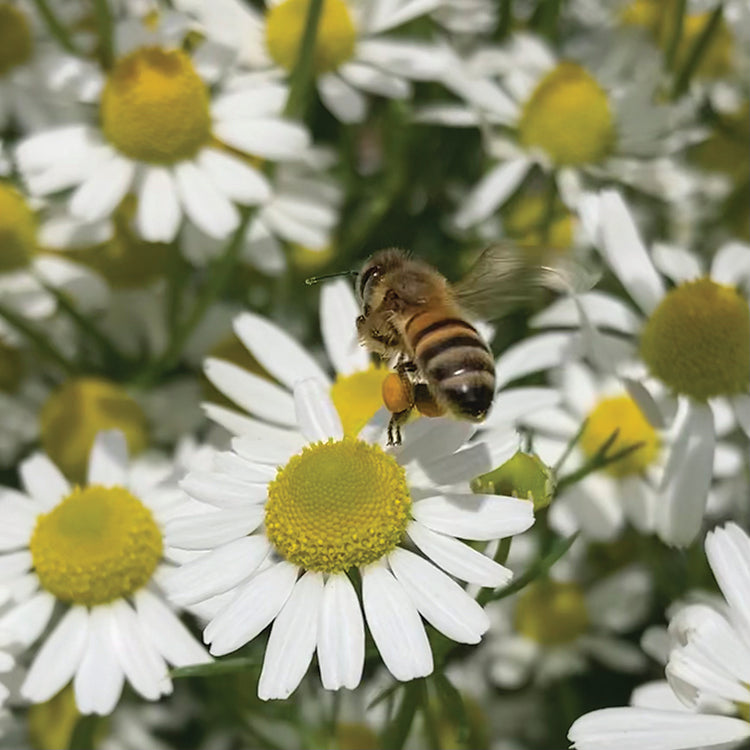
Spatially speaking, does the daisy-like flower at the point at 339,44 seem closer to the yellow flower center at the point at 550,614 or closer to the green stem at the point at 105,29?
the green stem at the point at 105,29

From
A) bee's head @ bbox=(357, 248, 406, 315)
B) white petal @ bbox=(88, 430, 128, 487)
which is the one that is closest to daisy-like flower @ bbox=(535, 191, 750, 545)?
bee's head @ bbox=(357, 248, 406, 315)

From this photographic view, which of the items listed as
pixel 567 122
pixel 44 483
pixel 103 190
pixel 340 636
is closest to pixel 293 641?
pixel 340 636

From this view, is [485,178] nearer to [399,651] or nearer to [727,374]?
[727,374]

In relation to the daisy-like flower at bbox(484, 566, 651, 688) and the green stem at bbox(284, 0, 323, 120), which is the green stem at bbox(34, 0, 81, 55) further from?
the daisy-like flower at bbox(484, 566, 651, 688)

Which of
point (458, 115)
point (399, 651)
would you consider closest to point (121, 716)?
point (399, 651)

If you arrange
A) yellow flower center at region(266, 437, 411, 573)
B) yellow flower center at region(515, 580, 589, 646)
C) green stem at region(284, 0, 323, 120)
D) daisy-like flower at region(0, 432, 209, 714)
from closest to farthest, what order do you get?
yellow flower center at region(266, 437, 411, 573) → daisy-like flower at region(0, 432, 209, 714) → green stem at region(284, 0, 323, 120) → yellow flower center at region(515, 580, 589, 646)
